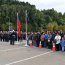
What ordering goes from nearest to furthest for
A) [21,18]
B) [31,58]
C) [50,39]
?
[31,58]
[50,39]
[21,18]

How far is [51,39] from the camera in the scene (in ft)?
87.2

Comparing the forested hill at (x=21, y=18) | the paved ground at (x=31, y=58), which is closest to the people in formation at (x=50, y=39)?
the paved ground at (x=31, y=58)

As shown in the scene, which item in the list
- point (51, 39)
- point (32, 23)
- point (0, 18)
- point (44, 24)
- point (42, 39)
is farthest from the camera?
point (44, 24)

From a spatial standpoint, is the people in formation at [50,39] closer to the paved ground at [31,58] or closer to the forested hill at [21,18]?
the paved ground at [31,58]

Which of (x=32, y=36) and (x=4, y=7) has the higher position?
(x=4, y=7)

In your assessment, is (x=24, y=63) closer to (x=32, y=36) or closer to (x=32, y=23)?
(x=32, y=36)

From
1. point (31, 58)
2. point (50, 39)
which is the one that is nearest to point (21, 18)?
point (50, 39)

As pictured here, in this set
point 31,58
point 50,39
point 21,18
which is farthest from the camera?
point 21,18

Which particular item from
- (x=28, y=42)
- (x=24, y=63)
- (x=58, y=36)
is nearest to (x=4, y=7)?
(x=28, y=42)

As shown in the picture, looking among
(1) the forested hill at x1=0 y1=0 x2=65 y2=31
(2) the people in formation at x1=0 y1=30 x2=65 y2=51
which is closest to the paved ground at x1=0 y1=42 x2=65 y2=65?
(2) the people in formation at x1=0 y1=30 x2=65 y2=51

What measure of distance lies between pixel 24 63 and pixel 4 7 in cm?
9014

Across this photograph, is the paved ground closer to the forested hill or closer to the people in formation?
the people in formation

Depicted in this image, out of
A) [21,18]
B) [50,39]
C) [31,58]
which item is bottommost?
[31,58]

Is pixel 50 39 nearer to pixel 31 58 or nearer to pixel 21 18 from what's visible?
pixel 31 58
